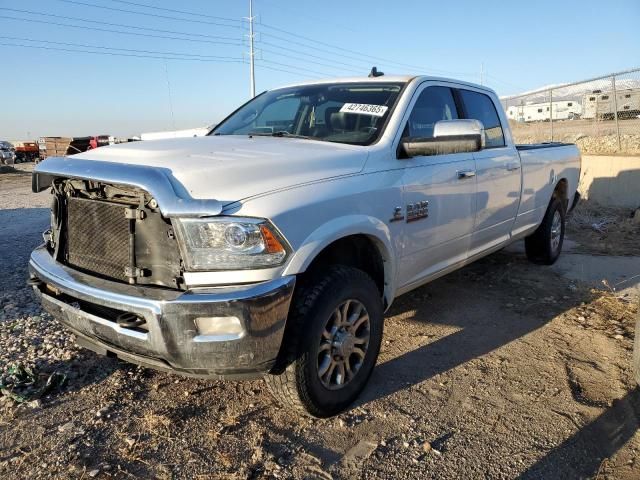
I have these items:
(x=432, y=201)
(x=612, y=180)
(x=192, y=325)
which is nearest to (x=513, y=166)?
(x=432, y=201)

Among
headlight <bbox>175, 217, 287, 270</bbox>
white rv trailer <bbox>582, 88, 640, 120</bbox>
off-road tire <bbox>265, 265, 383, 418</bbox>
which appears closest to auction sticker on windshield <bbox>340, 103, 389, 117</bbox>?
off-road tire <bbox>265, 265, 383, 418</bbox>

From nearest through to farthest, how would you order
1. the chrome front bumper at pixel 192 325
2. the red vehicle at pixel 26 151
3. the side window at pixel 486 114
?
the chrome front bumper at pixel 192 325
the side window at pixel 486 114
the red vehicle at pixel 26 151

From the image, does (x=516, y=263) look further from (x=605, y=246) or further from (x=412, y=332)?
(x=412, y=332)

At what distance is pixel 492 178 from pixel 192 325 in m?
2.95

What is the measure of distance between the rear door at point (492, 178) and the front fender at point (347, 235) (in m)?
1.27

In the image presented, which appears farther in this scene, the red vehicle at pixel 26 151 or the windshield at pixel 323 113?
the red vehicle at pixel 26 151

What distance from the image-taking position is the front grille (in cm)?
259

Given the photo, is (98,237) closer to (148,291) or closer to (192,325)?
(148,291)

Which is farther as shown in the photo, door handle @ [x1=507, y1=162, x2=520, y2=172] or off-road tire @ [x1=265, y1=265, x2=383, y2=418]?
door handle @ [x1=507, y1=162, x2=520, y2=172]

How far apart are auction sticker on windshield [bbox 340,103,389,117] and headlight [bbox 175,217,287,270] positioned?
58.4 inches

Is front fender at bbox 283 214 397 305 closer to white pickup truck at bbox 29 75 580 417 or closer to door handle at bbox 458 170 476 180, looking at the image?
white pickup truck at bbox 29 75 580 417

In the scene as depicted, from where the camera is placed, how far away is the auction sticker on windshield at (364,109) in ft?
11.3

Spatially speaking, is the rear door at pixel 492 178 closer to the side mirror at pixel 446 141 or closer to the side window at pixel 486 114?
the side window at pixel 486 114

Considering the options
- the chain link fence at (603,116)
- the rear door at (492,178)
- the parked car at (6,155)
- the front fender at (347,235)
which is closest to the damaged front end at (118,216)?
the front fender at (347,235)
